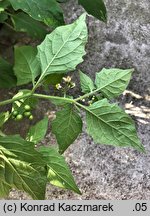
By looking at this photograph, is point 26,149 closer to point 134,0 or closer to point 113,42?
point 113,42

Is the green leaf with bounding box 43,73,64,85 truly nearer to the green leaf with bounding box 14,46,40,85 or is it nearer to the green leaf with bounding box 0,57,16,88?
the green leaf with bounding box 14,46,40,85

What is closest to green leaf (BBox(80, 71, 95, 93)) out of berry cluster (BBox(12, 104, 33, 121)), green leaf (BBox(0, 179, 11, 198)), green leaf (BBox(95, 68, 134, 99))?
green leaf (BBox(95, 68, 134, 99))

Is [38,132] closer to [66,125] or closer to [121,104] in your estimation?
[66,125]

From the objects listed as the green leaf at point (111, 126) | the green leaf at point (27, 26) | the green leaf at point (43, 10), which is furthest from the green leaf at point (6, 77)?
the green leaf at point (111, 126)

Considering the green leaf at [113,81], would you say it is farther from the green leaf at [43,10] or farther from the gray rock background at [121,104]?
the gray rock background at [121,104]

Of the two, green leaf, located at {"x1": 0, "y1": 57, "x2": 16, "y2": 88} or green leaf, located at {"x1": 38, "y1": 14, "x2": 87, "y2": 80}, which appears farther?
green leaf, located at {"x1": 0, "y1": 57, "x2": 16, "y2": 88}

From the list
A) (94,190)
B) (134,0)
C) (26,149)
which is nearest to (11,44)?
(134,0)

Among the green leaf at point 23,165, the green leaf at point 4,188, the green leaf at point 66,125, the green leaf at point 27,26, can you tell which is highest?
the green leaf at point 27,26
